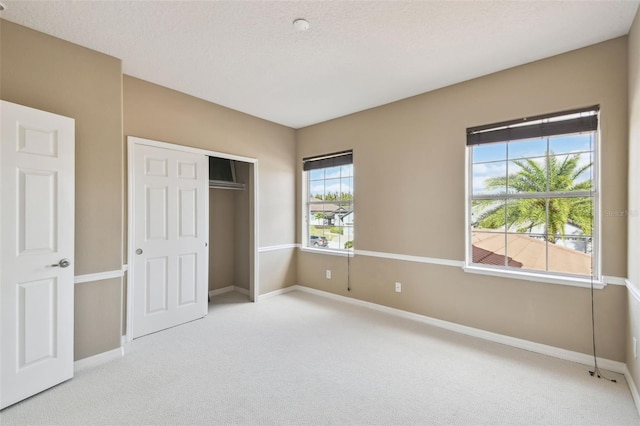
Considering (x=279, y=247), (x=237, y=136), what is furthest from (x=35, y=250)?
(x=279, y=247)

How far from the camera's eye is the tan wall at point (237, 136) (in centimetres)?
310

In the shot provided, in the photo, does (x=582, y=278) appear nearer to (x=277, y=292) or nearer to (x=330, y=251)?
(x=330, y=251)

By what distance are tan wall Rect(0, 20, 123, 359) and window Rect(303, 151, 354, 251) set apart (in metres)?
2.74

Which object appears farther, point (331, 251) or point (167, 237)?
point (331, 251)

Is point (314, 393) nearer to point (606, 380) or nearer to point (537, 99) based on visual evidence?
point (606, 380)

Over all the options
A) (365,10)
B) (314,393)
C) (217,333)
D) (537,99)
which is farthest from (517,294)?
(217,333)

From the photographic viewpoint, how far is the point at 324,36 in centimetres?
230

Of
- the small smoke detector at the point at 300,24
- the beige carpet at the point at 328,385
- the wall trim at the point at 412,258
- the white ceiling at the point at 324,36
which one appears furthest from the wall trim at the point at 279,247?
the small smoke detector at the point at 300,24

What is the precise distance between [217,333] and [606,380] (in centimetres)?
352

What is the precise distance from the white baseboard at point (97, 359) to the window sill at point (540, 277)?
3.56 metres

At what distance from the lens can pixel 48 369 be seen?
214 centimetres

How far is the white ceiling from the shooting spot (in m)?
1.99

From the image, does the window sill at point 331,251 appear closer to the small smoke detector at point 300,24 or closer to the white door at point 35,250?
the small smoke detector at point 300,24

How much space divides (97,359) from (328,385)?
6.76ft
